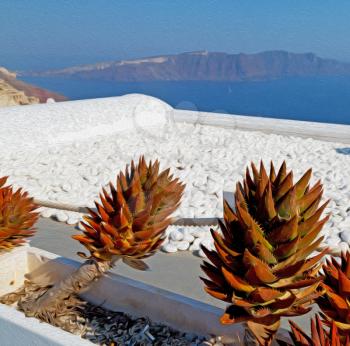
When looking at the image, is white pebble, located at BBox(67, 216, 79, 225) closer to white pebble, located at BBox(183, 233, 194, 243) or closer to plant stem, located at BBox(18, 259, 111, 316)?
white pebble, located at BBox(183, 233, 194, 243)

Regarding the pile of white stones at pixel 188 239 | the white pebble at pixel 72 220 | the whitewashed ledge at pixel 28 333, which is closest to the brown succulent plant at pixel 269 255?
the whitewashed ledge at pixel 28 333

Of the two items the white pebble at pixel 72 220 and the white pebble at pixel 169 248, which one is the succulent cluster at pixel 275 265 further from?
the white pebble at pixel 72 220

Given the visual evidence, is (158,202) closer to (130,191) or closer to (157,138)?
(130,191)

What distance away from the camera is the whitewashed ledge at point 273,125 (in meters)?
6.83

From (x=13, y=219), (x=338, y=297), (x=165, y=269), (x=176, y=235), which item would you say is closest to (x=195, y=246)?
(x=176, y=235)

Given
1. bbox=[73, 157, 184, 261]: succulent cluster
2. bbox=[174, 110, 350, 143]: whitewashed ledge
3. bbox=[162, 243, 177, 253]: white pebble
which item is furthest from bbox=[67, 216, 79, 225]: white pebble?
bbox=[174, 110, 350, 143]: whitewashed ledge

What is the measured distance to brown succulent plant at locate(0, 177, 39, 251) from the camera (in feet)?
6.91

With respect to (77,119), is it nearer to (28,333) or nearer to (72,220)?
(72,220)

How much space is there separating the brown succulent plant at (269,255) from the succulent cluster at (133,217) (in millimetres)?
398

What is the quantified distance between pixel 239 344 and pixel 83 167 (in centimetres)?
396

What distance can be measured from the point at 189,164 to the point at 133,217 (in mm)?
3784

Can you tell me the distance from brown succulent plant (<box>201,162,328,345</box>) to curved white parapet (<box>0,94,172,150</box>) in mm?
5331

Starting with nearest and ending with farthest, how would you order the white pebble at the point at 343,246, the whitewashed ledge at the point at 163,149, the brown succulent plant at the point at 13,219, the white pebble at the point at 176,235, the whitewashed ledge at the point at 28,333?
1. the whitewashed ledge at the point at 28,333
2. the brown succulent plant at the point at 13,219
3. the white pebble at the point at 343,246
4. the white pebble at the point at 176,235
5. the whitewashed ledge at the point at 163,149

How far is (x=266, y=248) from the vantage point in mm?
1259
